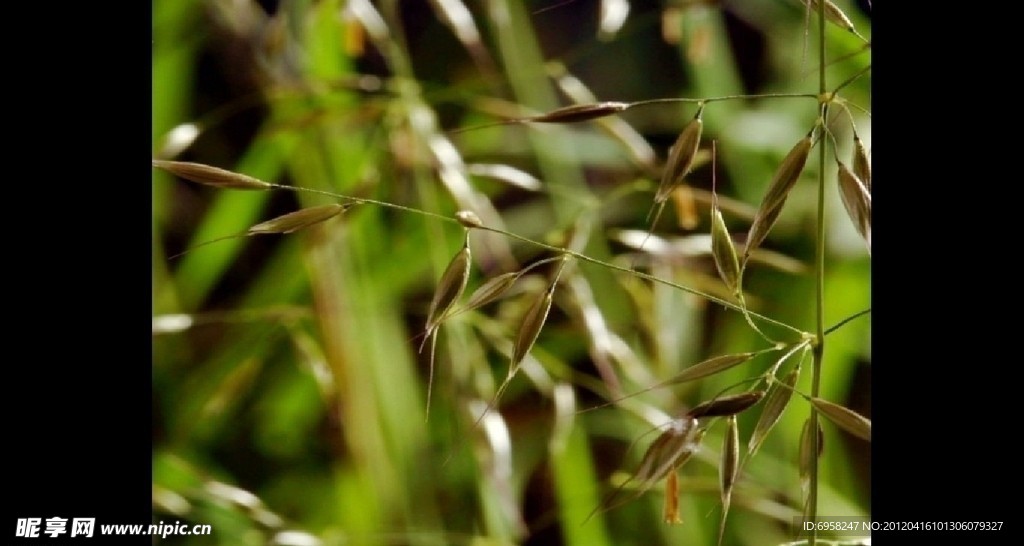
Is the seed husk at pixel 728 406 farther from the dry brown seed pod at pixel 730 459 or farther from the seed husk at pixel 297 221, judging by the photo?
the seed husk at pixel 297 221

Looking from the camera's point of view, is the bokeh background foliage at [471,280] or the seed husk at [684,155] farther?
the bokeh background foliage at [471,280]

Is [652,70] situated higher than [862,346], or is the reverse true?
[652,70]

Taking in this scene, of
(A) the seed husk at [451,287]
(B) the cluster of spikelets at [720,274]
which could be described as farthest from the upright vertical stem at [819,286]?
(A) the seed husk at [451,287]

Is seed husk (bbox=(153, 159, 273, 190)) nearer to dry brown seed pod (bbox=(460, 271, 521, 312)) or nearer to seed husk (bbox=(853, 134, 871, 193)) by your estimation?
dry brown seed pod (bbox=(460, 271, 521, 312))

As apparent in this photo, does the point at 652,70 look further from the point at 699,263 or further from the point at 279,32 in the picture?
the point at 279,32

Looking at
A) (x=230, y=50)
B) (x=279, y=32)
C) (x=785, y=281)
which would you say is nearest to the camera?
(x=279, y=32)

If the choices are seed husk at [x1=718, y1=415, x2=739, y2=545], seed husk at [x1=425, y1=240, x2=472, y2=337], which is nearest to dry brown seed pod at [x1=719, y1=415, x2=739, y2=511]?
seed husk at [x1=718, y1=415, x2=739, y2=545]
